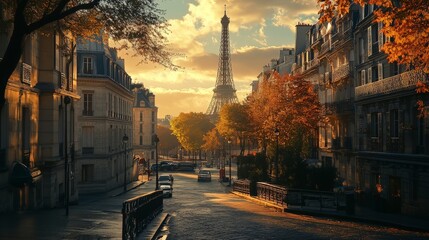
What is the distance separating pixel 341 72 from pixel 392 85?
46.5 feet

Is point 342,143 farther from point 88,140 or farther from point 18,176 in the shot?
point 18,176

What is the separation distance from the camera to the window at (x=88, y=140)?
54.0 m

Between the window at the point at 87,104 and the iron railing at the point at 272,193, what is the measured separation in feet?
79.9

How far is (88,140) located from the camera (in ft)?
180

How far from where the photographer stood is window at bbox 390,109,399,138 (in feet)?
103

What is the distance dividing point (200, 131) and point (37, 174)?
107 metres

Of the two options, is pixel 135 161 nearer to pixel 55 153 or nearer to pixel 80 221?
pixel 55 153

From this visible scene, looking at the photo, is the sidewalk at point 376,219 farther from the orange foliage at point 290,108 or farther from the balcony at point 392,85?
the orange foliage at point 290,108

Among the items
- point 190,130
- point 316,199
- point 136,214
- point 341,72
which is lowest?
point 316,199

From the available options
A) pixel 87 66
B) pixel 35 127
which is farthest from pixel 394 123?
pixel 87 66

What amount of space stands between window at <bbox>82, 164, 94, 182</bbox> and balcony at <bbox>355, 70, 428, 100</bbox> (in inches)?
1156

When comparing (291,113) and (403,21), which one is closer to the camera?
(403,21)

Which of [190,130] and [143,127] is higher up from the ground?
[143,127]

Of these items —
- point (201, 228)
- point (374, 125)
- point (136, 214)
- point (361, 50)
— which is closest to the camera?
point (136, 214)
